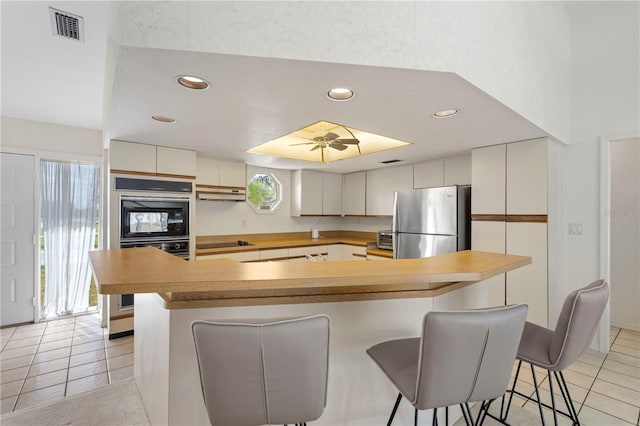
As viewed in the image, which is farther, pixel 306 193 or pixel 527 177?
pixel 306 193

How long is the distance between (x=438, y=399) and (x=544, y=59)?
301cm

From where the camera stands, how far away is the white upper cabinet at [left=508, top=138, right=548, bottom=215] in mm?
2857

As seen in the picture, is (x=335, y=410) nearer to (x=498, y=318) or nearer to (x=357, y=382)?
(x=357, y=382)

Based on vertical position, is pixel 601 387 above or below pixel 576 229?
below

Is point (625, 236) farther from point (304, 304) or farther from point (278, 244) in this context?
point (278, 244)


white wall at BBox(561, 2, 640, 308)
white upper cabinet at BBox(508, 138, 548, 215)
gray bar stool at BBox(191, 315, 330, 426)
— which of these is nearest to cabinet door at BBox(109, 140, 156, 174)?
gray bar stool at BBox(191, 315, 330, 426)

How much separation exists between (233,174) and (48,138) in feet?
7.36

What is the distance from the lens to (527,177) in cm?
295

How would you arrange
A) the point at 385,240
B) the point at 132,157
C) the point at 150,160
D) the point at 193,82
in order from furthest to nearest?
the point at 385,240
the point at 150,160
the point at 132,157
the point at 193,82

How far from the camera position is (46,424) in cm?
189

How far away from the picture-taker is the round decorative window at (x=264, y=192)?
493 centimetres

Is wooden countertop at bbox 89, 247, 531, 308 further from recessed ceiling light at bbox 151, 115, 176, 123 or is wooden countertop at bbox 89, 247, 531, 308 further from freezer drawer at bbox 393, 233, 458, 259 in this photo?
freezer drawer at bbox 393, 233, 458, 259

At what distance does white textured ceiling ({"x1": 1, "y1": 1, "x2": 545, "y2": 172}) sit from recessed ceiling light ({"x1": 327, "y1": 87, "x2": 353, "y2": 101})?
53mm

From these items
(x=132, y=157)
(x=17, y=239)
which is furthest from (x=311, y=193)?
(x=17, y=239)
